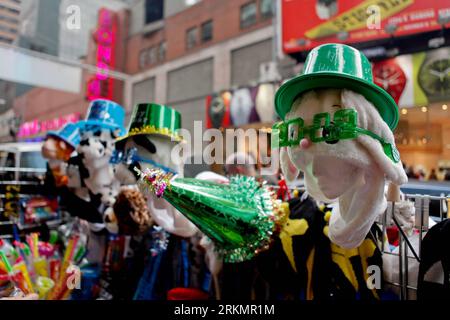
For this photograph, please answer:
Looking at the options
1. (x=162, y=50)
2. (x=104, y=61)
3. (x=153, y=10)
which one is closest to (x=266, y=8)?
(x=162, y=50)

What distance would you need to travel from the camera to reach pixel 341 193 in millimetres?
690

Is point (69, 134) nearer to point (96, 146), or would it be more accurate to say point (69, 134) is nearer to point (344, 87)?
point (96, 146)

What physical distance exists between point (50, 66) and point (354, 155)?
2104 millimetres

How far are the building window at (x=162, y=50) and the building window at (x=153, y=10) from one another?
1.76ft

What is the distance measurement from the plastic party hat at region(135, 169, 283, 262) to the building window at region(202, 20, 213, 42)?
5.90 meters

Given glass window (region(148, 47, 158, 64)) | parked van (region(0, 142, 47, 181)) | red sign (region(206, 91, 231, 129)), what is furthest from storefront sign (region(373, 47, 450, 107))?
glass window (region(148, 47, 158, 64))

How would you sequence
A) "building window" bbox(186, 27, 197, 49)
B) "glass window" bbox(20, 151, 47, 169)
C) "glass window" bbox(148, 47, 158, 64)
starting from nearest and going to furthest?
"glass window" bbox(20, 151, 47, 169)
"building window" bbox(186, 27, 197, 49)
"glass window" bbox(148, 47, 158, 64)

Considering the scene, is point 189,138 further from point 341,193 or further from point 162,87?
point 162,87

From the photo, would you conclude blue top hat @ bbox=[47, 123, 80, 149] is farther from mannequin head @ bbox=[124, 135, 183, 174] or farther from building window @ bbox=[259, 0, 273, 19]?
building window @ bbox=[259, 0, 273, 19]

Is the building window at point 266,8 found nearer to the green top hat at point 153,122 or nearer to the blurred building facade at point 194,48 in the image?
the blurred building facade at point 194,48

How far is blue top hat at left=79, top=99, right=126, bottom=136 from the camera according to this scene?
4.62ft

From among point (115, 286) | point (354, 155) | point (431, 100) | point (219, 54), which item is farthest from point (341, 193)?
point (219, 54)

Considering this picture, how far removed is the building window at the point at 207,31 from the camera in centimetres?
629

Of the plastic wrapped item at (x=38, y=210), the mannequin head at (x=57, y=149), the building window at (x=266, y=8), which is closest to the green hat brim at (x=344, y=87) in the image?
the mannequin head at (x=57, y=149)
